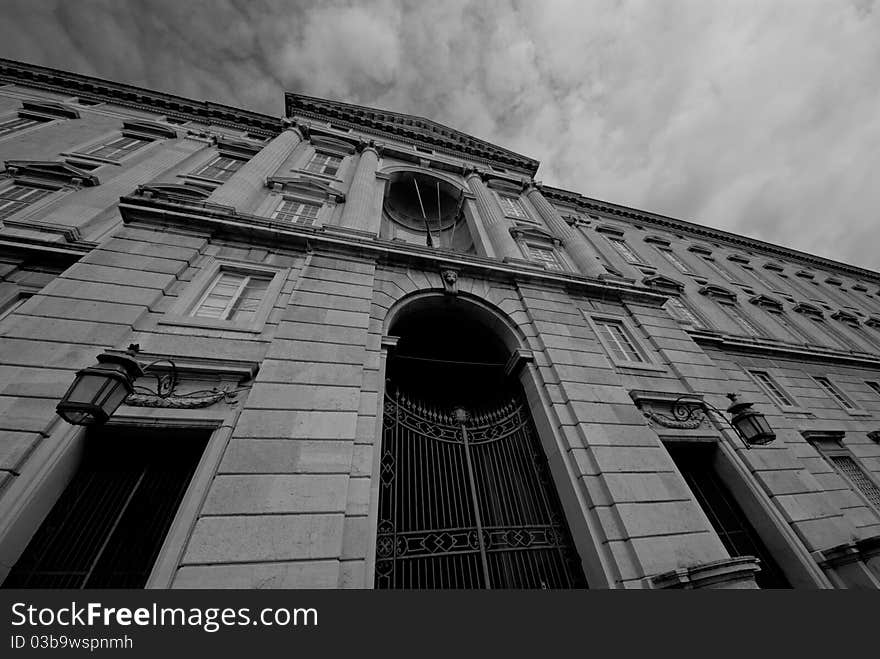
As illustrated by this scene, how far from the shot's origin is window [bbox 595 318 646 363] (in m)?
8.31

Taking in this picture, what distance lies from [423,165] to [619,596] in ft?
55.8

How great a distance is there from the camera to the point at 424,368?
8.71 meters

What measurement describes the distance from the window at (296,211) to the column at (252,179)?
→ 0.69 meters

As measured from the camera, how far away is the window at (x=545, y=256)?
1152cm

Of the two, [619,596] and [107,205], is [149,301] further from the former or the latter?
[619,596]

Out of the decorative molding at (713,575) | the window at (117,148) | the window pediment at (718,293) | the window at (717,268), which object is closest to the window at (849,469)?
the window pediment at (718,293)

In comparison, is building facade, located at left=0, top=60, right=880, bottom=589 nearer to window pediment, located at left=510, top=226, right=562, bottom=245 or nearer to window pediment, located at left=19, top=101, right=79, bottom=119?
window pediment, located at left=510, top=226, right=562, bottom=245

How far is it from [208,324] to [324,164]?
35.3 ft

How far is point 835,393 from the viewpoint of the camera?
12555 mm

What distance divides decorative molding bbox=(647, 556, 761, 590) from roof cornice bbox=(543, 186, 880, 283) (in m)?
20.6

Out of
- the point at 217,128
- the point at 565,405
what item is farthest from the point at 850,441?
the point at 217,128

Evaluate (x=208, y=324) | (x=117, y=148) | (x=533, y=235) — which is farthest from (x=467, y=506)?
(x=117, y=148)

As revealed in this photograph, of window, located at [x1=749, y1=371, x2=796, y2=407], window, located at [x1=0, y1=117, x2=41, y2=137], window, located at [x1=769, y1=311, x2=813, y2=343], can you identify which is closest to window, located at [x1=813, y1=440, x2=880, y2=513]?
window, located at [x1=749, y1=371, x2=796, y2=407]

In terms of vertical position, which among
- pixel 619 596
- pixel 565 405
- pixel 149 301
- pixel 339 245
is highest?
pixel 339 245
